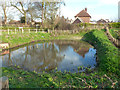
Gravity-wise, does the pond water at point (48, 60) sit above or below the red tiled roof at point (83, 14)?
below

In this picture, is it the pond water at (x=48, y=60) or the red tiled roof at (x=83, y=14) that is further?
the red tiled roof at (x=83, y=14)

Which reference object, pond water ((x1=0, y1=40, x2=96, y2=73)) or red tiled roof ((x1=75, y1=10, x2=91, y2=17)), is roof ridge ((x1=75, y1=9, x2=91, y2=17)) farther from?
pond water ((x1=0, y1=40, x2=96, y2=73))

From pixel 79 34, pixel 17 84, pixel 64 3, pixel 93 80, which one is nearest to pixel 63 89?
pixel 93 80

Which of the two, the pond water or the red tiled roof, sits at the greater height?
the red tiled roof

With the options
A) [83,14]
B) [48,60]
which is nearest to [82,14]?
[83,14]

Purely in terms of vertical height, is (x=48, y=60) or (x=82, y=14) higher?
(x=82, y=14)

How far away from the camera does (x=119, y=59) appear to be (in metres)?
6.93

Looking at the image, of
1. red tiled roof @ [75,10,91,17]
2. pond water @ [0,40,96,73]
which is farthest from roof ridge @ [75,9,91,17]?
pond water @ [0,40,96,73]

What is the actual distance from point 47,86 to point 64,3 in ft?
106

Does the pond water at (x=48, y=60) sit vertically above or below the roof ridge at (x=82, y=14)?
below

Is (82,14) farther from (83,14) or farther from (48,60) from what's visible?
(48,60)

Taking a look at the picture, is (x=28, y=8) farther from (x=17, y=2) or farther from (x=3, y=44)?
(x=3, y=44)

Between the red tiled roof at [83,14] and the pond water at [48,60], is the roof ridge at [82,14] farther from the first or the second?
the pond water at [48,60]

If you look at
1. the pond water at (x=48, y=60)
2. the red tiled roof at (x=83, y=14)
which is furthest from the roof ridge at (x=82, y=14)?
the pond water at (x=48, y=60)
